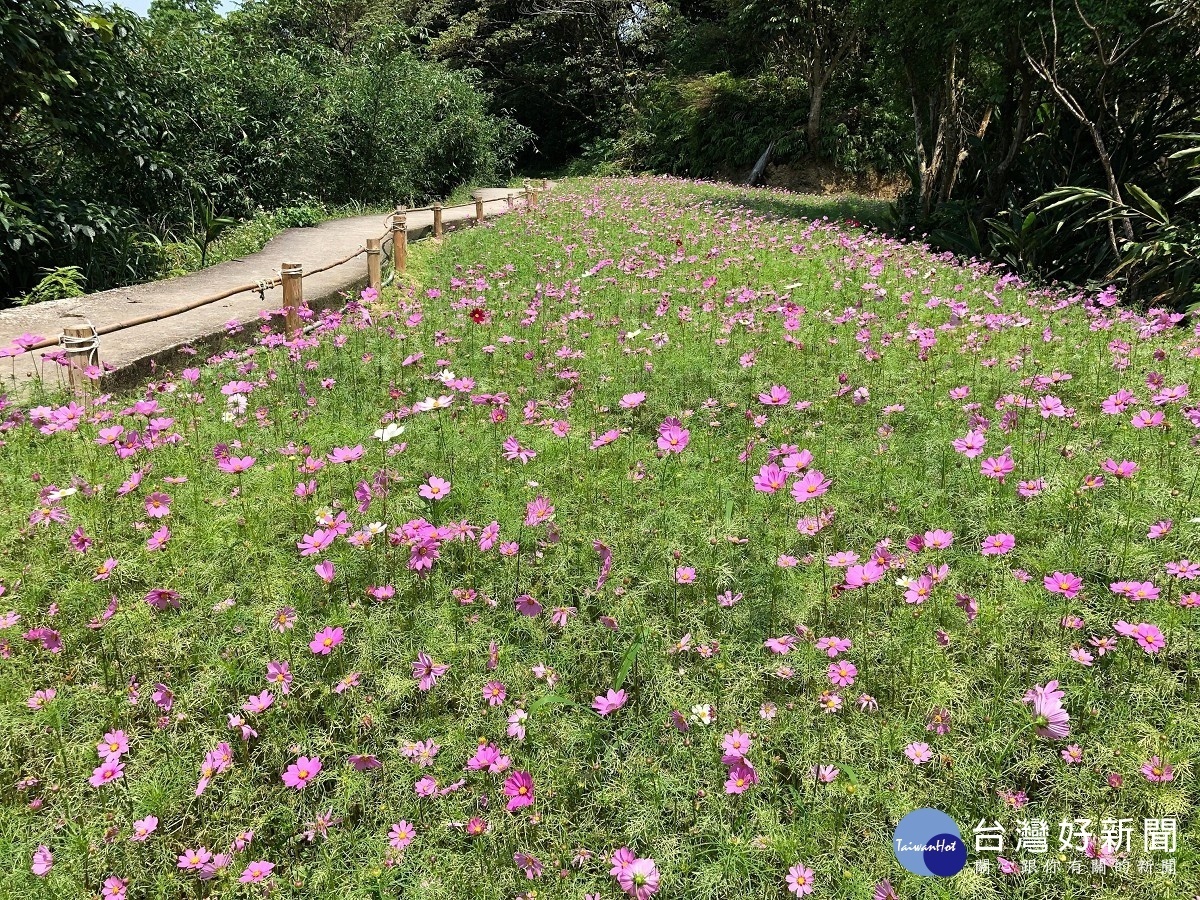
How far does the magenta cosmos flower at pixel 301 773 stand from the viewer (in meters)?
1.81

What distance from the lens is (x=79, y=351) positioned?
12.9 feet

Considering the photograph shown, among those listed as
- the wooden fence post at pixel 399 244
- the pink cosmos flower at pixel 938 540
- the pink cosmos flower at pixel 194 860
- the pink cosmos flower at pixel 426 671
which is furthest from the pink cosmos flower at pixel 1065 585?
the wooden fence post at pixel 399 244

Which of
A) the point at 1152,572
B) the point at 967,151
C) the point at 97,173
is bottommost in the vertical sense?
the point at 1152,572

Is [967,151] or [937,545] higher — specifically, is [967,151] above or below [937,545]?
above

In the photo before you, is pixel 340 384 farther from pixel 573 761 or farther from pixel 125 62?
pixel 125 62

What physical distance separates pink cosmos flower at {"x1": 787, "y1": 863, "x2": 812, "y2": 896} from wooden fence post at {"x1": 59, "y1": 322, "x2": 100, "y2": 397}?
13.7 feet

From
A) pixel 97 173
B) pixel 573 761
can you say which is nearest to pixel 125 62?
pixel 97 173

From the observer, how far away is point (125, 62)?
8.87 metres

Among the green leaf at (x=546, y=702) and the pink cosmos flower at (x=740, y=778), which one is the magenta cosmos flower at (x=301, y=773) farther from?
the pink cosmos flower at (x=740, y=778)

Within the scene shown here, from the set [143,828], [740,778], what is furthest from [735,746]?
[143,828]

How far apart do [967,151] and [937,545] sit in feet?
30.1

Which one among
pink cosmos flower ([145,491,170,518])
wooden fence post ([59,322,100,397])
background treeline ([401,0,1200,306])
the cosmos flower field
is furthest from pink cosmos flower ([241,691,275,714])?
background treeline ([401,0,1200,306])

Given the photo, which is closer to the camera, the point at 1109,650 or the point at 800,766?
the point at 800,766

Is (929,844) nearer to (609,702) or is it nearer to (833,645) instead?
(833,645)
